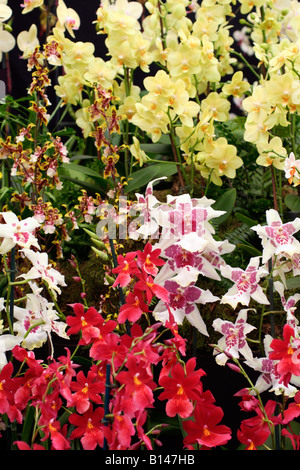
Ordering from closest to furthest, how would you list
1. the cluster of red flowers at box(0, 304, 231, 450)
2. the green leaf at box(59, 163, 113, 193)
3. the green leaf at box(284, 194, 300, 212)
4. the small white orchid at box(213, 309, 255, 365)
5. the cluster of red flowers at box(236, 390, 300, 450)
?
the cluster of red flowers at box(0, 304, 231, 450), the cluster of red flowers at box(236, 390, 300, 450), the small white orchid at box(213, 309, 255, 365), the green leaf at box(284, 194, 300, 212), the green leaf at box(59, 163, 113, 193)

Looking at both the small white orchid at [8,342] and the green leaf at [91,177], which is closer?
the small white orchid at [8,342]

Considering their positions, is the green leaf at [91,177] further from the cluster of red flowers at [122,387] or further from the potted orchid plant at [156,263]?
the cluster of red flowers at [122,387]

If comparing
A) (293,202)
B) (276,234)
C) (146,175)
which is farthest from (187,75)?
(276,234)

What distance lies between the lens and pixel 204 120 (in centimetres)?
130

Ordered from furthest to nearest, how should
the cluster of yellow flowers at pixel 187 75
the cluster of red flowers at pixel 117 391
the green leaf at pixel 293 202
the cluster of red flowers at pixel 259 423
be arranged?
the green leaf at pixel 293 202, the cluster of yellow flowers at pixel 187 75, the cluster of red flowers at pixel 259 423, the cluster of red flowers at pixel 117 391

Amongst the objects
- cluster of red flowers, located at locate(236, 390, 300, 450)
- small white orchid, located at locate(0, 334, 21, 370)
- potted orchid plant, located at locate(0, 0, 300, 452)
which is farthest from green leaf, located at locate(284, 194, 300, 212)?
small white orchid, located at locate(0, 334, 21, 370)

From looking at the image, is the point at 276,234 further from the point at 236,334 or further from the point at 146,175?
the point at 146,175

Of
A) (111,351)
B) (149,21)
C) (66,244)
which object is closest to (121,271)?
(111,351)

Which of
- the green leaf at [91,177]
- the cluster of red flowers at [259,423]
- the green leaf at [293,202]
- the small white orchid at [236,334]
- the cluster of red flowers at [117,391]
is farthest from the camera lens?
the green leaf at [91,177]

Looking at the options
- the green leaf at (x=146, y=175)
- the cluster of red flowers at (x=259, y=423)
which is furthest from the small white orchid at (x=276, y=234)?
the green leaf at (x=146, y=175)

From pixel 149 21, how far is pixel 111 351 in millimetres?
1113

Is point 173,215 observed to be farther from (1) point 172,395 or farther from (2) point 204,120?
(2) point 204,120

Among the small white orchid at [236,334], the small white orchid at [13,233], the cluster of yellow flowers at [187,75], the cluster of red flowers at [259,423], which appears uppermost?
the cluster of yellow flowers at [187,75]

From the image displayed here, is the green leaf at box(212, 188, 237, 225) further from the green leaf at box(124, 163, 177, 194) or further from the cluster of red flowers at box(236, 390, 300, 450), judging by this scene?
the cluster of red flowers at box(236, 390, 300, 450)
